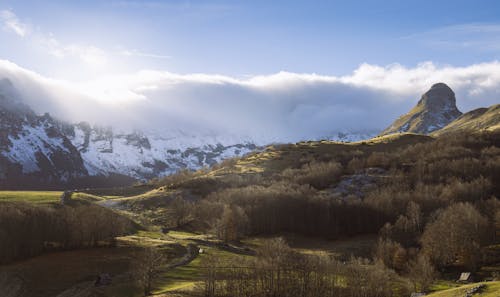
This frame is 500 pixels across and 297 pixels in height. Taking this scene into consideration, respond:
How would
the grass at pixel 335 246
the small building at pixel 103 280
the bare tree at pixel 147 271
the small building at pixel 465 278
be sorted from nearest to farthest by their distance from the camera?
the bare tree at pixel 147 271 < the small building at pixel 103 280 < the small building at pixel 465 278 < the grass at pixel 335 246

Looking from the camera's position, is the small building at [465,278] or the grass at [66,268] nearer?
the grass at [66,268]

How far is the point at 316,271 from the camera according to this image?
106562mm

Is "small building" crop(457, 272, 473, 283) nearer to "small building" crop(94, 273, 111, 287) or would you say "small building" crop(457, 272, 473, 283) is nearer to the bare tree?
the bare tree

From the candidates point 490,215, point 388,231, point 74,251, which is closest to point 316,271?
point 74,251

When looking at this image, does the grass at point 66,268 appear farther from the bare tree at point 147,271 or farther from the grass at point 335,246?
the grass at point 335,246

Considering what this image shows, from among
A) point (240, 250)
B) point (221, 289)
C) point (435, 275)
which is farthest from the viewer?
point (240, 250)

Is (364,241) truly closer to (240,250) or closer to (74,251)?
(240,250)

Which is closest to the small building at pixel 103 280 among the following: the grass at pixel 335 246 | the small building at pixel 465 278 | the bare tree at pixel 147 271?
the bare tree at pixel 147 271

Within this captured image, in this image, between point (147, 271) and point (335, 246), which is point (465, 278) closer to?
point (335, 246)

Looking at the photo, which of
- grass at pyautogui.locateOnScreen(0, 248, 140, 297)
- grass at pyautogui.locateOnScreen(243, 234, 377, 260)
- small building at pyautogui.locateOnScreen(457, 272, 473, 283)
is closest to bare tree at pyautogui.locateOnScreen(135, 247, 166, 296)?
grass at pyautogui.locateOnScreen(0, 248, 140, 297)

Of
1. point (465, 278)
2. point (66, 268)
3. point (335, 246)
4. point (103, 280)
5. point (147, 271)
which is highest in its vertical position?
point (147, 271)

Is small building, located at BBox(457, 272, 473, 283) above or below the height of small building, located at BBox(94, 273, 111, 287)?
below

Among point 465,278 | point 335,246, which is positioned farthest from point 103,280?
point 335,246

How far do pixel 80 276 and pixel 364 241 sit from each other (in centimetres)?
11606
